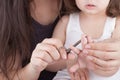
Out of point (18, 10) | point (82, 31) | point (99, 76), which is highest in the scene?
point (18, 10)

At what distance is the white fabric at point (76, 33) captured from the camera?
117 centimetres

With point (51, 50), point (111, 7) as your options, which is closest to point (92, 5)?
point (111, 7)

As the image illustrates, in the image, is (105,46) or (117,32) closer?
(105,46)

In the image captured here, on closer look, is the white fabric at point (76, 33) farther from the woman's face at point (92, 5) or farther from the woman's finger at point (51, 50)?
the woman's finger at point (51, 50)

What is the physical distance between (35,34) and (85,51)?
0.32 metres

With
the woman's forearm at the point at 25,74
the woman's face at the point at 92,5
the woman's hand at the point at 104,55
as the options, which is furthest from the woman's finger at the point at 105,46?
the woman's forearm at the point at 25,74

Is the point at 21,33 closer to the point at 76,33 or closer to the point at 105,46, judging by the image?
the point at 76,33

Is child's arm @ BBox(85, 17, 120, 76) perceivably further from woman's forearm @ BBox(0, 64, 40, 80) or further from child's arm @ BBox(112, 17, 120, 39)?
woman's forearm @ BBox(0, 64, 40, 80)

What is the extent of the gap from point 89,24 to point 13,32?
288 millimetres

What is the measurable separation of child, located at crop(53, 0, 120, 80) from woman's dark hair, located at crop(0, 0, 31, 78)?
135 millimetres

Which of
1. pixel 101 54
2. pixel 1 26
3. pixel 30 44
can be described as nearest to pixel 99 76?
pixel 101 54

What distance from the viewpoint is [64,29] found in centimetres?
125

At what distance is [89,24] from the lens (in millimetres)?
1229

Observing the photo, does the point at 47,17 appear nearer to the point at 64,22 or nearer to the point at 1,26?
the point at 64,22
